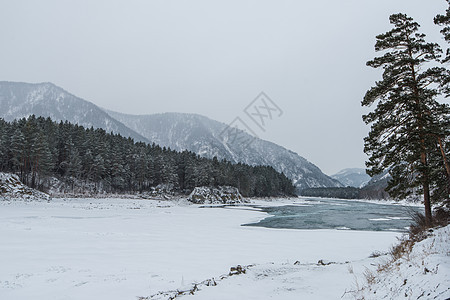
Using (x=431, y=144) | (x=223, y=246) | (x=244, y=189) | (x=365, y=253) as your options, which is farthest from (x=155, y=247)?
(x=244, y=189)

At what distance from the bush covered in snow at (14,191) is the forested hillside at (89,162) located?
10.5 meters

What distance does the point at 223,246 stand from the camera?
15.3m

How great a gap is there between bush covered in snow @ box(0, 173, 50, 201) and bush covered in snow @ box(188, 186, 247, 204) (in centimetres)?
3983

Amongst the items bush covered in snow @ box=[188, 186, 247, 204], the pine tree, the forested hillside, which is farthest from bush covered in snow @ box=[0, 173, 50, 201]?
the pine tree

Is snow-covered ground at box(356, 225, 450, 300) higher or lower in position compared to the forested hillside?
lower

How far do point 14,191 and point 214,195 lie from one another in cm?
5311

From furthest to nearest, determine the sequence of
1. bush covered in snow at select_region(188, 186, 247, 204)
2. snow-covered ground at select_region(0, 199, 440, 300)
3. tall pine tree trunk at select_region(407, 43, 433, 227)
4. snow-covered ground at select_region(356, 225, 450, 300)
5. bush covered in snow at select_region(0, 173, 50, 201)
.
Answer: bush covered in snow at select_region(188, 186, 247, 204), bush covered in snow at select_region(0, 173, 50, 201), tall pine tree trunk at select_region(407, 43, 433, 227), snow-covered ground at select_region(0, 199, 440, 300), snow-covered ground at select_region(356, 225, 450, 300)

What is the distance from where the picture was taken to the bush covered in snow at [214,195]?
75.4 meters

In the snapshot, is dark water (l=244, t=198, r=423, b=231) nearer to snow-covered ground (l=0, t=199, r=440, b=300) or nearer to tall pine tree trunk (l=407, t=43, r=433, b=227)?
tall pine tree trunk (l=407, t=43, r=433, b=227)

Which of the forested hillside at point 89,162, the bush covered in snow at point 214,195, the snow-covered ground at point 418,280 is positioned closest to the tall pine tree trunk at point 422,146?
the snow-covered ground at point 418,280

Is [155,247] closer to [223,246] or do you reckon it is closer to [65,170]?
[223,246]

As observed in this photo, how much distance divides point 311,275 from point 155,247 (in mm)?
9072

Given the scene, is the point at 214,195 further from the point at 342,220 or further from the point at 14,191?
the point at 14,191

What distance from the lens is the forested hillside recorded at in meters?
53.4
